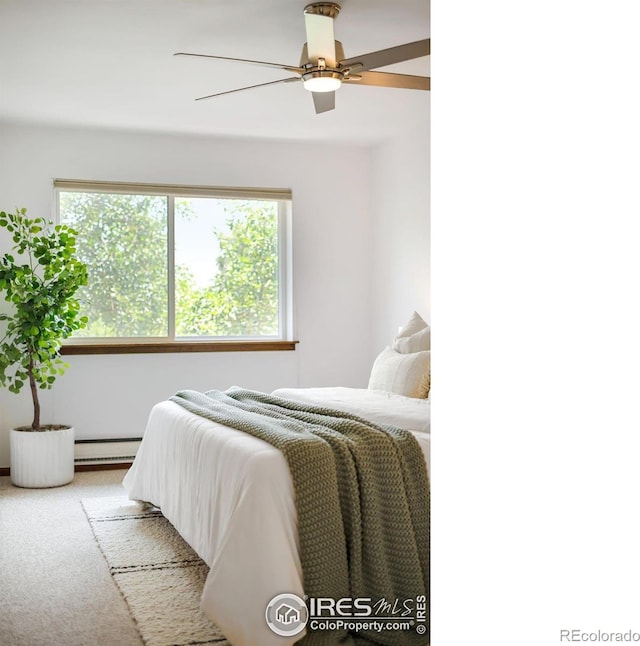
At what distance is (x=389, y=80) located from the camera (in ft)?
10.5

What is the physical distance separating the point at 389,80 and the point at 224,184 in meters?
2.81

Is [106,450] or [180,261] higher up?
[180,261]

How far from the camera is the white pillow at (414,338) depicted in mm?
4148

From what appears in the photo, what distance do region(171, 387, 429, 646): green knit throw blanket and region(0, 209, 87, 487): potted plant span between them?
2.62 m

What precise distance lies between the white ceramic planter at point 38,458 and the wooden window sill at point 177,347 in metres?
0.74

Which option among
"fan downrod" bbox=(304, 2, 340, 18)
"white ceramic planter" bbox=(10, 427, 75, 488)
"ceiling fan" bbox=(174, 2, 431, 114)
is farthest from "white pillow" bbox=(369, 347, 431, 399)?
"white ceramic planter" bbox=(10, 427, 75, 488)

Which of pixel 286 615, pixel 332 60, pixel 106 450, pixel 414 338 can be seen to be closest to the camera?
pixel 286 615

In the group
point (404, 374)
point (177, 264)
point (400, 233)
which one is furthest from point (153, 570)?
point (400, 233)

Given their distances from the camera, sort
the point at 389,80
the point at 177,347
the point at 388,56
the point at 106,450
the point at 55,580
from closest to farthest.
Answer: the point at 388,56
the point at 55,580
the point at 389,80
the point at 106,450
the point at 177,347

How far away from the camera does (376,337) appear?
20.0 ft

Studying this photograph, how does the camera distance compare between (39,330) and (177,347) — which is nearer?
(39,330)

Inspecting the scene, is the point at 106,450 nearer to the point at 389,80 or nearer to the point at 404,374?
the point at 404,374

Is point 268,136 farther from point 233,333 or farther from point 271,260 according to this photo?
point 233,333
